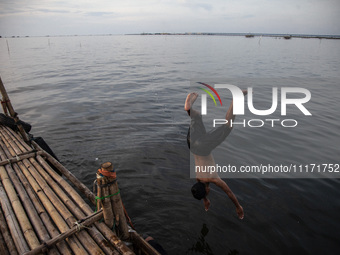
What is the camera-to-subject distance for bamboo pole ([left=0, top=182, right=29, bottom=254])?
343 cm

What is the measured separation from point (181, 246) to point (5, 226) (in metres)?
3.62

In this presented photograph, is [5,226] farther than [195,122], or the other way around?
[195,122]

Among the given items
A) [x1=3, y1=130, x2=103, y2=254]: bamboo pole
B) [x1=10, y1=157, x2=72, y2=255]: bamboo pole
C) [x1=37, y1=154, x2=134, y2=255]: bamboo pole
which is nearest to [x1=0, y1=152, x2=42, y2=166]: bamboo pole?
[x1=3, y1=130, x2=103, y2=254]: bamboo pole

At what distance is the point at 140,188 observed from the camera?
7047 mm

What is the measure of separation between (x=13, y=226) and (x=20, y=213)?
0.32 metres

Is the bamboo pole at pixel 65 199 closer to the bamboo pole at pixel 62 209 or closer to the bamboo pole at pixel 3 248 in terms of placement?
the bamboo pole at pixel 62 209

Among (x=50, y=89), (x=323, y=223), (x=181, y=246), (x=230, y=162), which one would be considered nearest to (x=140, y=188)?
(x=181, y=246)

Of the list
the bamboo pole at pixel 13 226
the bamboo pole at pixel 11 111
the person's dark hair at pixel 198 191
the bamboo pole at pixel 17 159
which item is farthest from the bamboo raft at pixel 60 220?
the bamboo pole at pixel 11 111

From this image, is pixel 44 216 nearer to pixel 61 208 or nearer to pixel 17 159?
pixel 61 208

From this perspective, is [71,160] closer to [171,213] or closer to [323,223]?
[171,213]

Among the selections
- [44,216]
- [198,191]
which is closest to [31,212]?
[44,216]

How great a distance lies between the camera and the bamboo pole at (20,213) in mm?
3555

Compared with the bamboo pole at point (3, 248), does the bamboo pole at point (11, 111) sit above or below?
above

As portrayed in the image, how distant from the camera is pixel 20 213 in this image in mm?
4090
